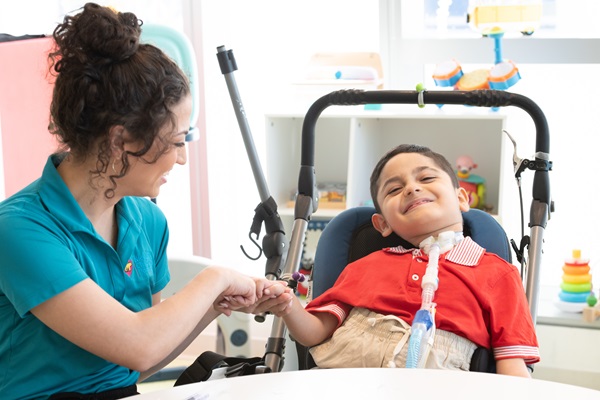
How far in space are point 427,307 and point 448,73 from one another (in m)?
1.52

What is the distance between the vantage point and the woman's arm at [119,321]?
1226mm

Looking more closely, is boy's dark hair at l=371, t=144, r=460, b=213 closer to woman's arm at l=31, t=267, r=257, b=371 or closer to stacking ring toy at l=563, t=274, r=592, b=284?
Answer: woman's arm at l=31, t=267, r=257, b=371

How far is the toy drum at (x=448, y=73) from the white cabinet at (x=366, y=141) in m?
0.11

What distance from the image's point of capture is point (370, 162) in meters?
3.07

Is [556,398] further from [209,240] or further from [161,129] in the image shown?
[209,240]

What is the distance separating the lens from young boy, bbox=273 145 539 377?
5.05ft

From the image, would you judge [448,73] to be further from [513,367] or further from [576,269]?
[513,367]

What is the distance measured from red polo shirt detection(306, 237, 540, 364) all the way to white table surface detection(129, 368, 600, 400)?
34 cm

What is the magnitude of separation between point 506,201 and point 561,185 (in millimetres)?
468

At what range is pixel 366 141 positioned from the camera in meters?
2.99

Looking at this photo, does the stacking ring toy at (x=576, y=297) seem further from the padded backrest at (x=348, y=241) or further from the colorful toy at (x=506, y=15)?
the padded backrest at (x=348, y=241)

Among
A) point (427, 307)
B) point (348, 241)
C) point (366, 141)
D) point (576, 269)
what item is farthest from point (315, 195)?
point (576, 269)

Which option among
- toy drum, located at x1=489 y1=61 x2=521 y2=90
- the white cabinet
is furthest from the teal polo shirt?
toy drum, located at x1=489 y1=61 x2=521 y2=90

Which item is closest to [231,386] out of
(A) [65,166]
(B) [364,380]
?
(B) [364,380]
